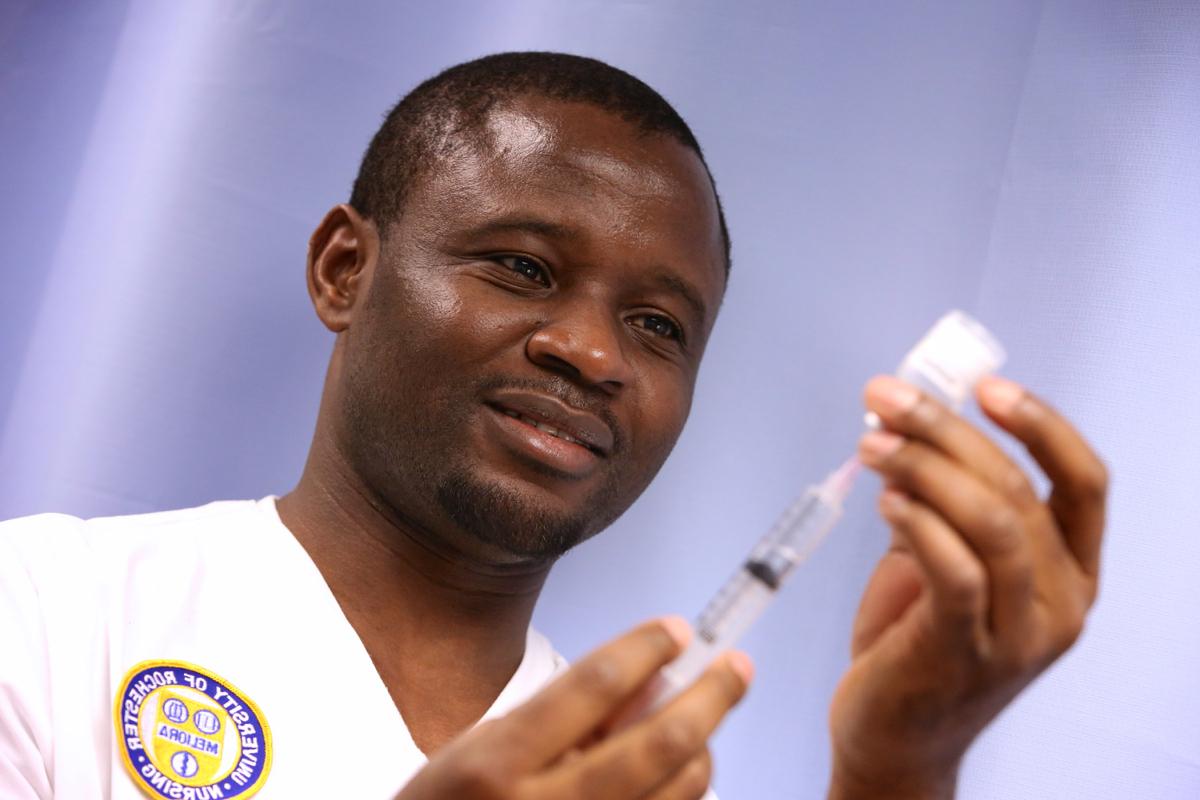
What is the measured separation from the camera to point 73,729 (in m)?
1.06

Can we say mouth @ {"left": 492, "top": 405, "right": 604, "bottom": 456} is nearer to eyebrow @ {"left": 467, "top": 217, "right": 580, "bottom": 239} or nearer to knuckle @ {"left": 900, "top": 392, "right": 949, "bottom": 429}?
eyebrow @ {"left": 467, "top": 217, "right": 580, "bottom": 239}

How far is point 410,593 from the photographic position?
1348 millimetres

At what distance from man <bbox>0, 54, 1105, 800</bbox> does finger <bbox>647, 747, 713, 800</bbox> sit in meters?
0.06

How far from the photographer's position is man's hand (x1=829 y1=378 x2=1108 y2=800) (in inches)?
28.8

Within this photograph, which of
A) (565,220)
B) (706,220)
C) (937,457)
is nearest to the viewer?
(937,457)

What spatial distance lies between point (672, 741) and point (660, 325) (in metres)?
0.78

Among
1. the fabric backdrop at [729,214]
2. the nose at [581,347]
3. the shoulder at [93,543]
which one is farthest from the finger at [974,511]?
the fabric backdrop at [729,214]

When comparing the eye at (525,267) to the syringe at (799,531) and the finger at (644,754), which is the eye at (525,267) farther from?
the finger at (644,754)

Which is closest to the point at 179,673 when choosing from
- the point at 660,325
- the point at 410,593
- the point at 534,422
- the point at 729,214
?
the point at 410,593

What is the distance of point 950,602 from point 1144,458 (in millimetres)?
935

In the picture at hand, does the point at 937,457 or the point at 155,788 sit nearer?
the point at 937,457

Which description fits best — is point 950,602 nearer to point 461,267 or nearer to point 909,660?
point 909,660

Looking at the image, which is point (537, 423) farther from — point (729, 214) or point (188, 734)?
point (729, 214)

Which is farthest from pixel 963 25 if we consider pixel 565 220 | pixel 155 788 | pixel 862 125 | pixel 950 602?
pixel 155 788
